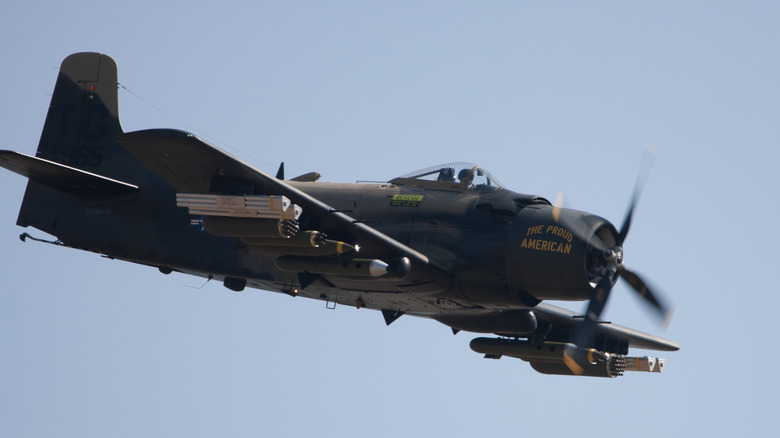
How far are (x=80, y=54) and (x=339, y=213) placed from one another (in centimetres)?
842

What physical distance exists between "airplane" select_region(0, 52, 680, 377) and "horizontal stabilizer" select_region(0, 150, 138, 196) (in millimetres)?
36

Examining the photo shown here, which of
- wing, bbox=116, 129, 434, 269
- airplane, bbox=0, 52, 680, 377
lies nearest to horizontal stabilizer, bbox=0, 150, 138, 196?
airplane, bbox=0, 52, 680, 377

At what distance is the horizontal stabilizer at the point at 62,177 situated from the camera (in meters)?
17.7

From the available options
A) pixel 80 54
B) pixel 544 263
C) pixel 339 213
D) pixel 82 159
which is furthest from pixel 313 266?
pixel 80 54

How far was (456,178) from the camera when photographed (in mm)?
18000

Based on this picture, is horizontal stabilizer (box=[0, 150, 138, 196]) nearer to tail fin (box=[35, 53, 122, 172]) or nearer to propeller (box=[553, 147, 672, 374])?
tail fin (box=[35, 53, 122, 172])

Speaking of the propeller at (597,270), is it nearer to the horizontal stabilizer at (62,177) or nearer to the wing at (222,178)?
the wing at (222,178)

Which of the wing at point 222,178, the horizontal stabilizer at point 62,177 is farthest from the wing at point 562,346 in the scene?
the horizontal stabilizer at point 62,177

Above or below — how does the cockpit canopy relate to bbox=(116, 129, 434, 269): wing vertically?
above

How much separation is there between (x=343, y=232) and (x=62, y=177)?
5.93 meters

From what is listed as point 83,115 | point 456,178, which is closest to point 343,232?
point 456,178

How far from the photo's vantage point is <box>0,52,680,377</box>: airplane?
1639 centimetres

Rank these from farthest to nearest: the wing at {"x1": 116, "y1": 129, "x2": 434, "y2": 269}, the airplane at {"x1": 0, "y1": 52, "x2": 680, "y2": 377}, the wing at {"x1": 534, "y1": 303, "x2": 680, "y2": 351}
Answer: the wing at {"x1": 534, "y1": 303, "x2": 680, "y2": 351} < the airplane at {"x1": 0, "y1": 52, "x2": 680, "y2": 377} < the wing at {"x1": 116, "y1": 129, "x2": 434, "y2": 269}

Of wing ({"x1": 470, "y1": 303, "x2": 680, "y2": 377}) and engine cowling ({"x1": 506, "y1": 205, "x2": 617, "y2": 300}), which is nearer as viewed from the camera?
engine cowling ({"x1": 506, "y1": 205, "x2": 617, "y2": 300})
